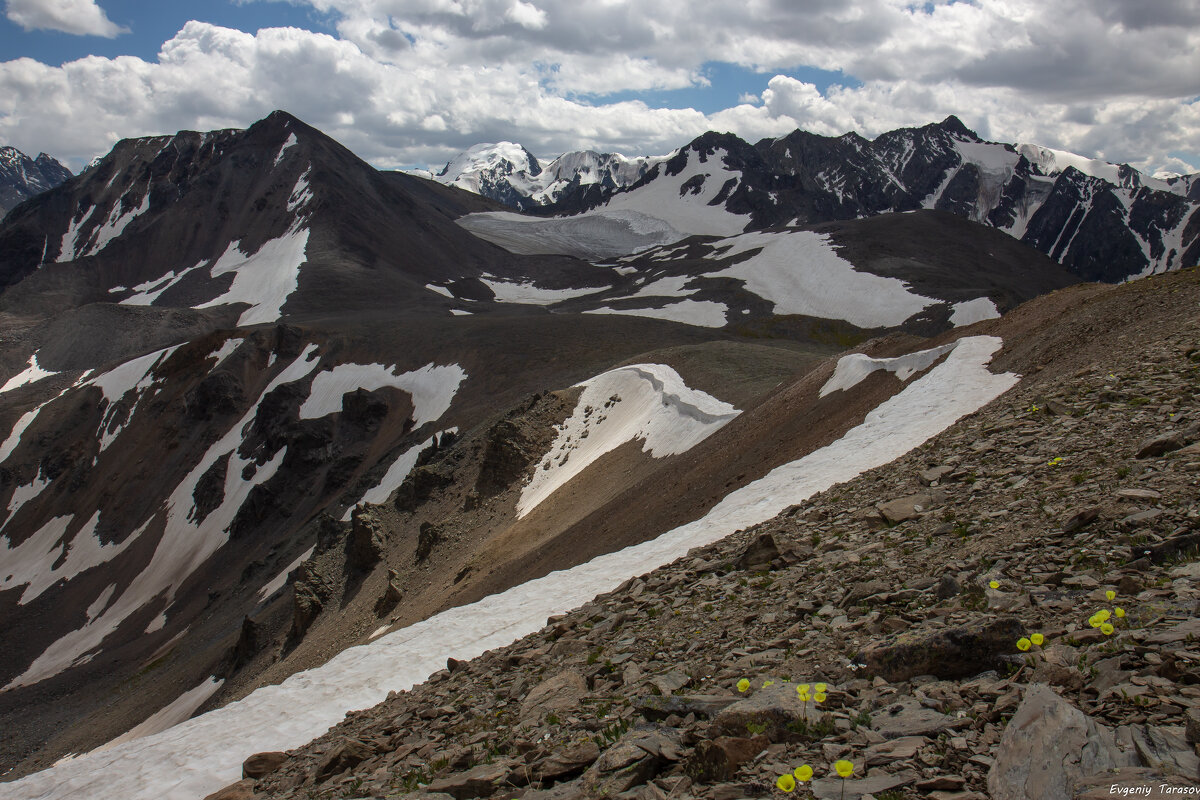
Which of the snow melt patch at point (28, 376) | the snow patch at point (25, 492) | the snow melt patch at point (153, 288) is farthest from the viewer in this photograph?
the snow melt patch at point (153, 288)

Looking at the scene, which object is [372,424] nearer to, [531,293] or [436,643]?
[436,643]

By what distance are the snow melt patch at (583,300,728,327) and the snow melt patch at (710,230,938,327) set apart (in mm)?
8000

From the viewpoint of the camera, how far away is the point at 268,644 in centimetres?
3794

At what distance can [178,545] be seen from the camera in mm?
68875

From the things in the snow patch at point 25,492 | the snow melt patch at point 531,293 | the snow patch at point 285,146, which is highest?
the snow patch at point 285,146

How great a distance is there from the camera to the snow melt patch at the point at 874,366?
79.6 ft

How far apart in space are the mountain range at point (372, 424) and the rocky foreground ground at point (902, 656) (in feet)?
15.2

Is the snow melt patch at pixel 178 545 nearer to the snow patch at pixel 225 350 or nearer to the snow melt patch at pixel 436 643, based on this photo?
the snow patch at pixel 225 350

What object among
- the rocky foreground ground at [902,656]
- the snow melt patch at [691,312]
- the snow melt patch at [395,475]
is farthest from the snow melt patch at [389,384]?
the rocky foreground ground at [902,656]

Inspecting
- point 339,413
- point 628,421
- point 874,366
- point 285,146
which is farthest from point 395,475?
point 285,146

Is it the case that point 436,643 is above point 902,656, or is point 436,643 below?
below

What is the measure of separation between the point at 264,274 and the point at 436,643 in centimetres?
13577

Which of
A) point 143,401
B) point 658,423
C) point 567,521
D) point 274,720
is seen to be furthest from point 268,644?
point 143,401

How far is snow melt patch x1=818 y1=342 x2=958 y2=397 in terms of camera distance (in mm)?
24250
